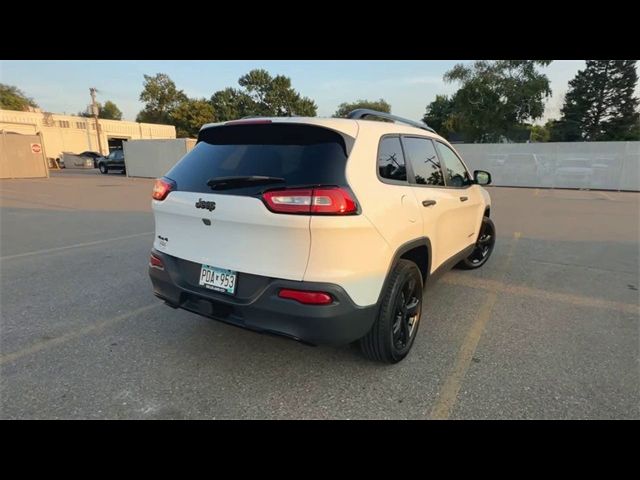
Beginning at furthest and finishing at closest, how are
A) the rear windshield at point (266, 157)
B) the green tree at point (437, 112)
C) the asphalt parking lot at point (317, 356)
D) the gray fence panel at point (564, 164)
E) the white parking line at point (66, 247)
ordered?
the green tree at point (437, 112) → the gray fence panel at point (564, 164) → the white parking line at point (66, 247) → the asphalt parking lot at point (317, 356) → the rear windshield at point (266, 157)

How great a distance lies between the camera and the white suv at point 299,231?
215 cm

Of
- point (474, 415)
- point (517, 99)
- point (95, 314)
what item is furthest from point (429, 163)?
point (517, 99)

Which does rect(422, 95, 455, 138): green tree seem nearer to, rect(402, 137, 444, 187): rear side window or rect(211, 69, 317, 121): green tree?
rect(211, 69, 317, 121): green tree

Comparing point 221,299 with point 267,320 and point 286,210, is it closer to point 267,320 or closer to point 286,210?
point 267,320

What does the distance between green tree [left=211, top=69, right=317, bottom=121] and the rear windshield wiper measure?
53.7 meters

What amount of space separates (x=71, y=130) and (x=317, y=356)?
177 feet

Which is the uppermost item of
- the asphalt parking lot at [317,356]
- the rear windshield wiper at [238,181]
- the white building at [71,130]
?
the white building at [71,130]

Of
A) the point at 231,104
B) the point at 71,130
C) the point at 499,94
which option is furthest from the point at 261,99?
the point at 499,94

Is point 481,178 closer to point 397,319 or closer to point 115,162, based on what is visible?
point 397,319

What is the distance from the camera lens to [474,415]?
2.25 m

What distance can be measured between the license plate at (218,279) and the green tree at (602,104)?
5251 cm

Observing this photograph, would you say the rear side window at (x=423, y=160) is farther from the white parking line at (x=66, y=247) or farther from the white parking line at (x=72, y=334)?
the white parking line at (x=66, y=247)

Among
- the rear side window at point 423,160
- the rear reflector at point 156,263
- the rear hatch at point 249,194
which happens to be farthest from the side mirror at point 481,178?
the rear reflector at point 156,263
